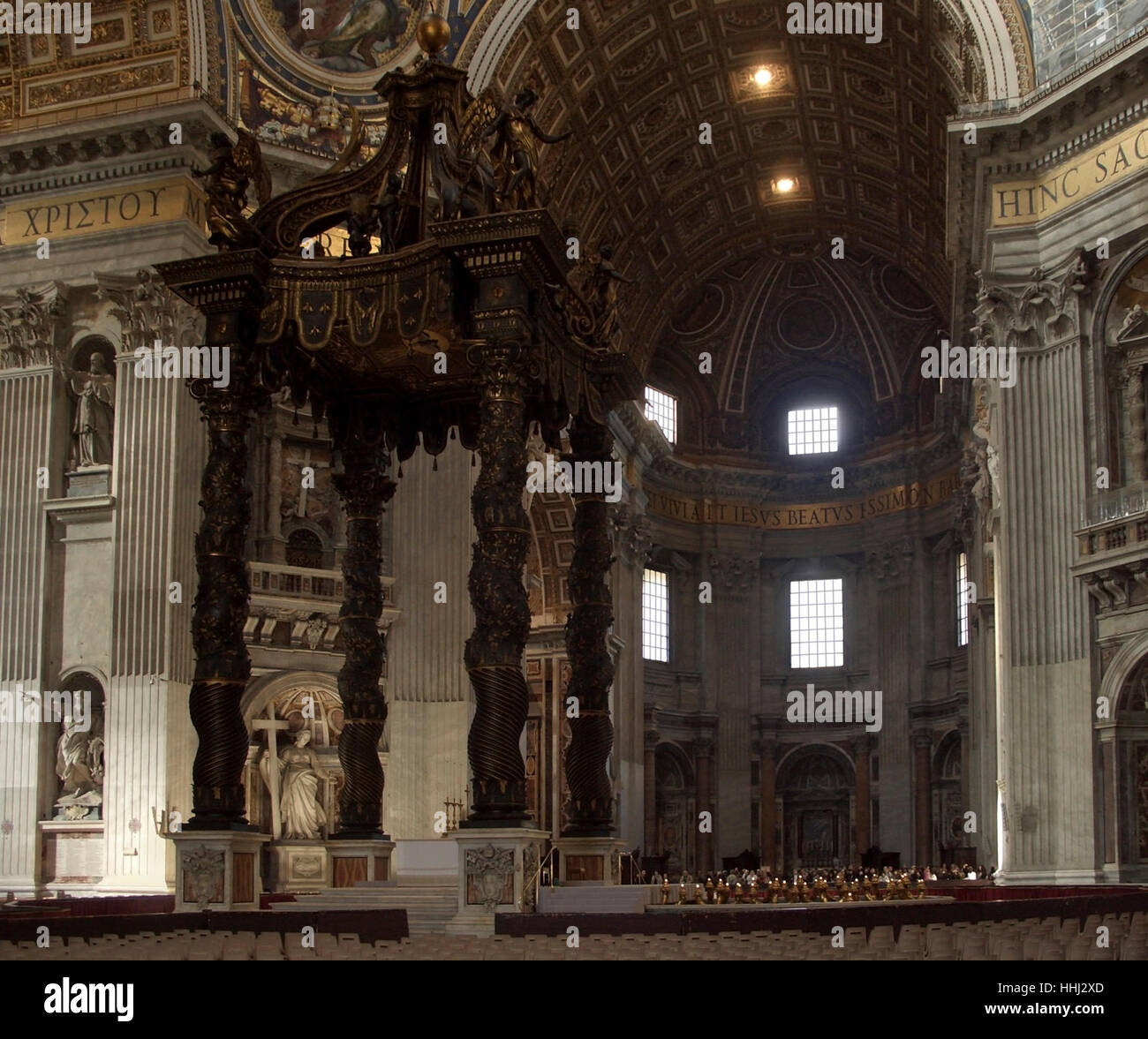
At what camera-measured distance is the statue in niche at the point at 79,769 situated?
19453 mm

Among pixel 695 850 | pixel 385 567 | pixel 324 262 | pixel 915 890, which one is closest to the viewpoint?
pixel 324 262

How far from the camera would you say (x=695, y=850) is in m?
36.1

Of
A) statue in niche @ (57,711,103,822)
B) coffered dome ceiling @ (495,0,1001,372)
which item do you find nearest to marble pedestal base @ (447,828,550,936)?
statue in niche @ (57,711,103,822)

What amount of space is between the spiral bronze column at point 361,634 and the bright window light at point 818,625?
932 inches

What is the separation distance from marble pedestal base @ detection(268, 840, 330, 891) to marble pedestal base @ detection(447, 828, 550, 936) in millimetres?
9475

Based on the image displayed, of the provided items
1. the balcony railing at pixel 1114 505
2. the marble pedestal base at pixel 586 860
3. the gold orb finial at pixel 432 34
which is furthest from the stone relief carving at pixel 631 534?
the gold orb finial at pixel 432 34

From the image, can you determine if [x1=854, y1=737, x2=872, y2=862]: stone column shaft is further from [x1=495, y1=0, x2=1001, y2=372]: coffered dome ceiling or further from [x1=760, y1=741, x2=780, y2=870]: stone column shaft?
[x1=495, y1=0, x2=1001, y2=372]: coffered dome ceiling

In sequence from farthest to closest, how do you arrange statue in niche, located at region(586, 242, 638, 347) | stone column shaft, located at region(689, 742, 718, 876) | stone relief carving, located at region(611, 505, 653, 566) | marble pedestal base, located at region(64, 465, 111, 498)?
stone column shaft, located at region(689, 742, 718, 876) → stone relief carving, located at region(611, 505, 653, 566) → marble pedestal base, located at region(64, 465, 111, 498) → statue in niche, located at region(586, 242, 638, 347)

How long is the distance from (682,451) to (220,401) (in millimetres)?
25031

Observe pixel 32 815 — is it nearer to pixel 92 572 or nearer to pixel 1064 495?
pixel 92 572

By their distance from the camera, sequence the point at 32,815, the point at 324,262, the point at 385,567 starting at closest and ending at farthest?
the point at 324,262 < the point at 32,815 < the point at 385,567

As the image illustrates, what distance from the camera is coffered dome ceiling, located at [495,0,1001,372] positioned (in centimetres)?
2658

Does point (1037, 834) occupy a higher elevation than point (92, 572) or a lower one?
lower

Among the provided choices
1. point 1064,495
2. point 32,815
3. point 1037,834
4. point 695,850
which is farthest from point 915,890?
point 695,850
